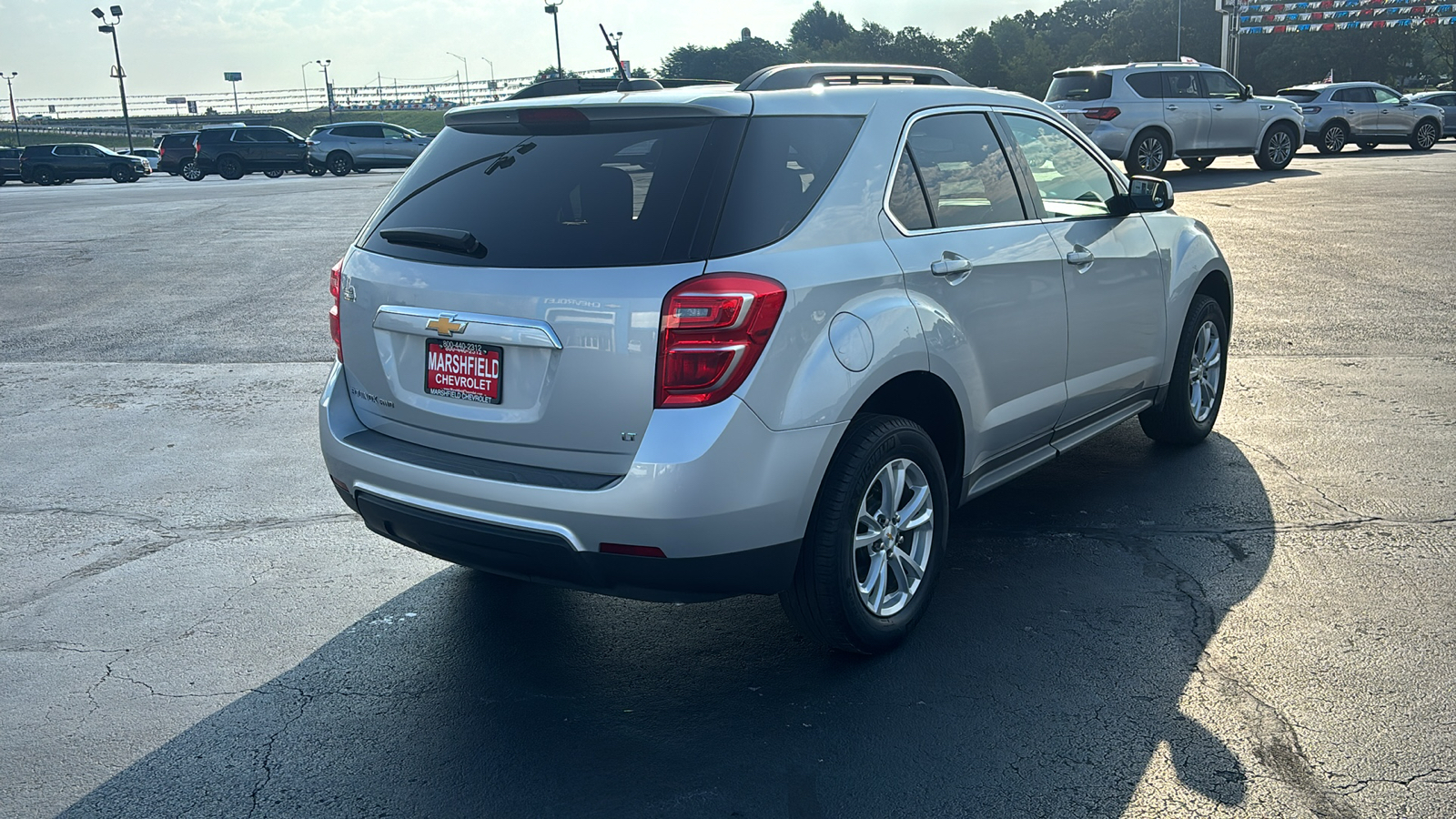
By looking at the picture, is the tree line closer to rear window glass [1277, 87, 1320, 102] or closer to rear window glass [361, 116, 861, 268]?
rear window glass [1277, 87, 1320, 102]

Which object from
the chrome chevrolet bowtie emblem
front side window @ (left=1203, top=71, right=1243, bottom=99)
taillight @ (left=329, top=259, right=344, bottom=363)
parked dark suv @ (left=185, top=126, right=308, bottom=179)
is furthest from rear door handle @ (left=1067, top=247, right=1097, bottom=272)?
parked dark suv @ (left=185, top=126, right=308, bottom=179)

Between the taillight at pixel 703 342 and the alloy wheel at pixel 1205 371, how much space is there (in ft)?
11.1

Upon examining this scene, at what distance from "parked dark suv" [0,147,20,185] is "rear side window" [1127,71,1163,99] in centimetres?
3782

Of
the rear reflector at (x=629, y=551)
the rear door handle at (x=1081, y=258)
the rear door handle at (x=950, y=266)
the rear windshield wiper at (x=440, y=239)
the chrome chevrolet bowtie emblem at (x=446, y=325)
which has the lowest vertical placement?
the rear reflector at (x=629, y=551)

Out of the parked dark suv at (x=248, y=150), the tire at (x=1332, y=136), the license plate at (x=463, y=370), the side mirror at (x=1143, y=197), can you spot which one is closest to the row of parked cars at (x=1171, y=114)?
the tire at (x=1332, y=136)

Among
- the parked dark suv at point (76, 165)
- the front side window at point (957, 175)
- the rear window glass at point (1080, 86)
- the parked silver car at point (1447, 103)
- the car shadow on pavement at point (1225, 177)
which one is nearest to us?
the front side window at point (957, 175)

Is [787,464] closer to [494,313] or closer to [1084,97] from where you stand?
[494,313]

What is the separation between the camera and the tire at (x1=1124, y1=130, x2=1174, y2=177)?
21281 mm

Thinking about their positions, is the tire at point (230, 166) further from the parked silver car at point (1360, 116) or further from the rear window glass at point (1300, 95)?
the parked silver car at point (1360, 116)

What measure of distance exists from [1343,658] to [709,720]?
6.39ft

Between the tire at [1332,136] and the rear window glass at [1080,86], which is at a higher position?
the rear window glass at [1080,86]

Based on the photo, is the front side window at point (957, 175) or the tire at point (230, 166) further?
the tire at point (230, 166)

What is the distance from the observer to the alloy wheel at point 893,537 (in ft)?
12.4

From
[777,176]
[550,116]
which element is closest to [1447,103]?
[777,176]
